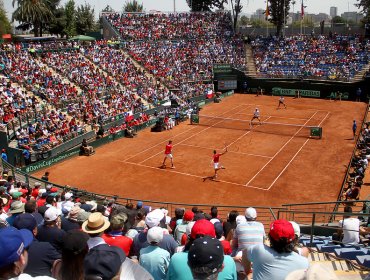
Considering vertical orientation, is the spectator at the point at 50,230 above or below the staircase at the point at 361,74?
below

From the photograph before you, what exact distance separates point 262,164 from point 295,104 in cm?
2258

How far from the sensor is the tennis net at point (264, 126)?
112ft

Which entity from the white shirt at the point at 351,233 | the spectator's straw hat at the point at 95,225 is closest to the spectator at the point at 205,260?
the spectator's straw hat at the point at 95,225

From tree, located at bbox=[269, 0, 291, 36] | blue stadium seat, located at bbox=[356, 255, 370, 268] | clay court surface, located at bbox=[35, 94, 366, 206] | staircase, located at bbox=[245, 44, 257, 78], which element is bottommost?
clay court surface, located at bbox=[35, 94, 366, 206]

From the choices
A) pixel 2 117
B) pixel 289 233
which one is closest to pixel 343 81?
pixel 2 117

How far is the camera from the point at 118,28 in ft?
194

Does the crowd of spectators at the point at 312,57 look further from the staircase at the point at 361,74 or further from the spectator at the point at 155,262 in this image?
the spectator at the point at 155,262

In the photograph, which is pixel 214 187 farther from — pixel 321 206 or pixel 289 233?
pixel 289 233

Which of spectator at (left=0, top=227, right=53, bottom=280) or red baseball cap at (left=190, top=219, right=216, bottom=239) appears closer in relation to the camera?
spectator at (left=0, top=227, right=53, bottom=280)

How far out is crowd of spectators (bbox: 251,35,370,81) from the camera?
52.9 metres

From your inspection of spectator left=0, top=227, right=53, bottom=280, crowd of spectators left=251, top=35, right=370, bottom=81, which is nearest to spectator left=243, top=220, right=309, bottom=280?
spectator left=0, top=227, right=53, bottom=280

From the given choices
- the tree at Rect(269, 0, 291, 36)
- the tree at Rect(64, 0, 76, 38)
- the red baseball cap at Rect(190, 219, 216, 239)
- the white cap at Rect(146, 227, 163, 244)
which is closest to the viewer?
the red baseball cap at Rect(190, 219, 216, 239)

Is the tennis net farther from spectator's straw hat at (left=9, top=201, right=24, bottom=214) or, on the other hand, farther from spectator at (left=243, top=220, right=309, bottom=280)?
spectator at (left=243, top=220, right=309, bottom=280)

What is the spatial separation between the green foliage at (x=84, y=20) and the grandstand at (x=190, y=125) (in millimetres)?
30657
